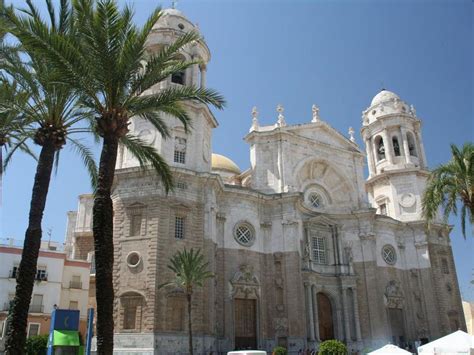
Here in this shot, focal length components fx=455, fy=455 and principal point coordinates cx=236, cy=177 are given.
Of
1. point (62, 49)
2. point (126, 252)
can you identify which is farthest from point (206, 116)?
point (62, 49)

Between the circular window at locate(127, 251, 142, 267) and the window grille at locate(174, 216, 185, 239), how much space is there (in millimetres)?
2635

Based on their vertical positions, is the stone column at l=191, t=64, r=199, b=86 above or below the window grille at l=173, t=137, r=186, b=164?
above

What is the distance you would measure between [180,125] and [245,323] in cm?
1445

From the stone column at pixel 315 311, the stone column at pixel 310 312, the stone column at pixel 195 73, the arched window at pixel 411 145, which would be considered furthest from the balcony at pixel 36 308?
the arched window at pixel 411 145

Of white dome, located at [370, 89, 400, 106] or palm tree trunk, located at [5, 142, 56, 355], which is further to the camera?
white dome, located at [370, 89, 400, 106]

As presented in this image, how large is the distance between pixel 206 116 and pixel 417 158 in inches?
934

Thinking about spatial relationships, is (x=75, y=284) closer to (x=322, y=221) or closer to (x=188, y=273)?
(x=188, y=273)

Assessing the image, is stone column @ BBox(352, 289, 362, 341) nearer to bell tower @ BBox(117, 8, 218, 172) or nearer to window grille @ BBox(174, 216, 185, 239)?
bell tower @ BBox(117, 8, 218, 172)

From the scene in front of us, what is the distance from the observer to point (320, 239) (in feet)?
124

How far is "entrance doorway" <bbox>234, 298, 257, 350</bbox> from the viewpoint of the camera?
3070 cm

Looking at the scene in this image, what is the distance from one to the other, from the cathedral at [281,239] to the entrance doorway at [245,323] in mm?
76

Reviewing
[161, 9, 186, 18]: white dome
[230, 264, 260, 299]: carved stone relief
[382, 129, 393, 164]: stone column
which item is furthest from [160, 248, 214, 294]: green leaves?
[382, 129, 393, 164]: stone column

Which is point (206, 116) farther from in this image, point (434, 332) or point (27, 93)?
point (434, 332)

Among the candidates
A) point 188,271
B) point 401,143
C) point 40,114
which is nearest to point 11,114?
point 40,114
